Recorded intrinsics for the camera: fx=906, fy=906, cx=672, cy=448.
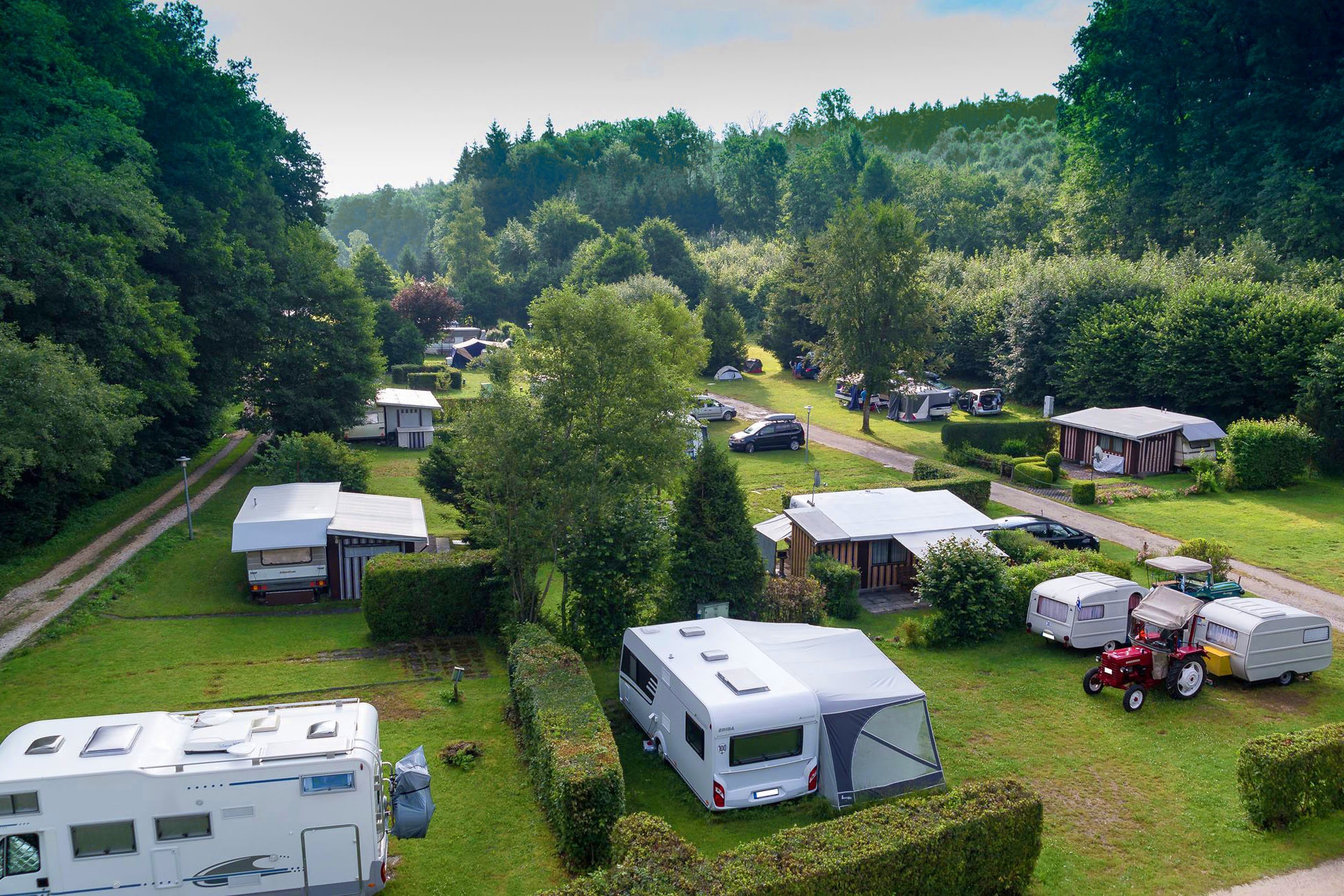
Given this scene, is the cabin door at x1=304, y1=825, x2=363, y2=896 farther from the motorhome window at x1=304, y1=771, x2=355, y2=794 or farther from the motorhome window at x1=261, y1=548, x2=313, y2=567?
the motorhome window at x1=261, y1=548, x2=313, y2=567

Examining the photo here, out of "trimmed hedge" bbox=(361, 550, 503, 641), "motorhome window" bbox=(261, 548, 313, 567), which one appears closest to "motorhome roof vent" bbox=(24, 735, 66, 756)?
"trimmed hedge" bbox=(361, 550, 503, 641)

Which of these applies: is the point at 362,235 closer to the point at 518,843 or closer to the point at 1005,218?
the point at 1005,218

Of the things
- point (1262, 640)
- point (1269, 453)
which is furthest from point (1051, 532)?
point (1269, 453)

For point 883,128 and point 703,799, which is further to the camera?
point 883,128

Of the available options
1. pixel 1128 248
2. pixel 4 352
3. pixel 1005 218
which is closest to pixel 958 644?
pixel 4 352

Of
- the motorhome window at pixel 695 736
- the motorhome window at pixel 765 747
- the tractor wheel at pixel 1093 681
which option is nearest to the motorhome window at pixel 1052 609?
the tractor wheel at pixel 1093 681

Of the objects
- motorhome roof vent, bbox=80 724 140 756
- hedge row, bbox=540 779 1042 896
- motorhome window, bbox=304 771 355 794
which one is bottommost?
hedge row, bbox=540 779 1042 896

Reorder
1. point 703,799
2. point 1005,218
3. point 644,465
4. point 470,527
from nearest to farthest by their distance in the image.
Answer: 1. point 703,799
2. point 470,527
3. point 644,465
4. point 1005,218

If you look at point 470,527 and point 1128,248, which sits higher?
point 1128,248
